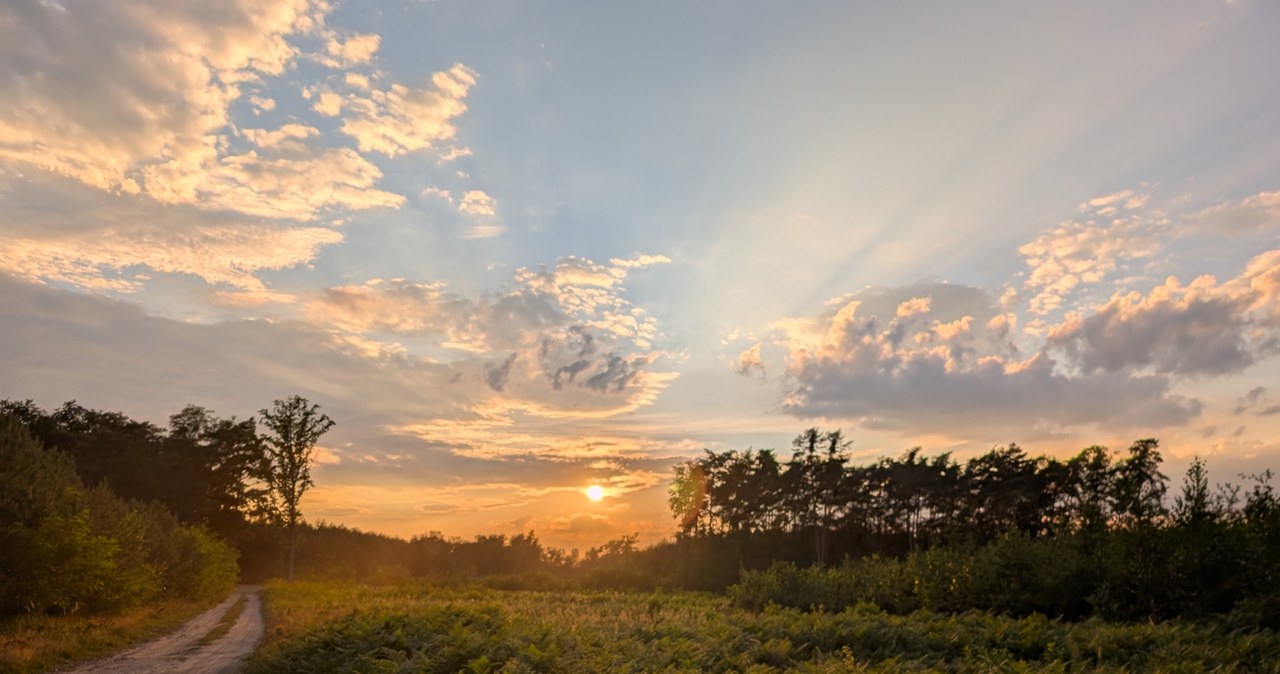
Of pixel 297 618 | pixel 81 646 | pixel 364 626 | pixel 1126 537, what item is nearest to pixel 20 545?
pixel 81 646

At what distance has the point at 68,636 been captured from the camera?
946 inches

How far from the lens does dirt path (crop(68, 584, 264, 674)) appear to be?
1995 cm

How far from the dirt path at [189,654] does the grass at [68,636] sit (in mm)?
714

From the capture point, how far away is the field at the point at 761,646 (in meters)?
14.0

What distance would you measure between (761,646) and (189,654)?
17892 mm

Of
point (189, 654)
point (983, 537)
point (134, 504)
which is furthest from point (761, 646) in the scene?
point (983, 537)

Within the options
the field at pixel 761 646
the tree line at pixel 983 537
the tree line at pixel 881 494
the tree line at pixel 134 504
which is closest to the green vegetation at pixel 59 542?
the tree line at pixel 134 504

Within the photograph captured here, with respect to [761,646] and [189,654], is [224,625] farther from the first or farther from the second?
[761,646]

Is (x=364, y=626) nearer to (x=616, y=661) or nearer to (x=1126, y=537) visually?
(x=616, y=661)

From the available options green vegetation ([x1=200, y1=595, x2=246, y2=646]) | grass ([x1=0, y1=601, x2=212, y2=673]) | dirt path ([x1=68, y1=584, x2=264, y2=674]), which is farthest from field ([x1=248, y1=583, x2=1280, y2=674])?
green vegetation ([x1=200, y1=595, x2=246, y2=646])

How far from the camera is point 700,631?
1852 cm

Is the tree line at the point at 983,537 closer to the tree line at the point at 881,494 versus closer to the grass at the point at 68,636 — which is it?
the tree line at the point at 881,494

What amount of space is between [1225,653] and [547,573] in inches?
2663

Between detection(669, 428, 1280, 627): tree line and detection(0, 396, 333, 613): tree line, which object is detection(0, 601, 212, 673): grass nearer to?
detection(0, 396, 333, 613): tree line
